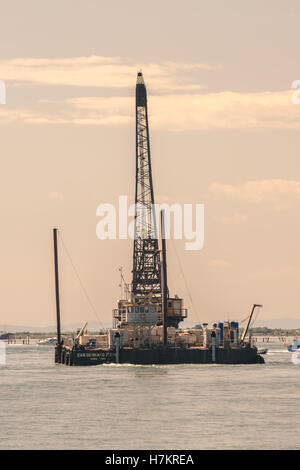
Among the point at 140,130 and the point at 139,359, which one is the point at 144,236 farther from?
the point at 139,359

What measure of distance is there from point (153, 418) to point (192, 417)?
9.07 ft

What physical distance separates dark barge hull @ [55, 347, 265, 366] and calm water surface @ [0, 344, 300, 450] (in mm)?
3871

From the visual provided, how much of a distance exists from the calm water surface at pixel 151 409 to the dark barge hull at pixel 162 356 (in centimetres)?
387

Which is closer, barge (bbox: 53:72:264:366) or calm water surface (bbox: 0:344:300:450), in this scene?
calm water surface (bbox: 0:344:300:450)

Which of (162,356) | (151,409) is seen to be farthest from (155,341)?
(151,409)

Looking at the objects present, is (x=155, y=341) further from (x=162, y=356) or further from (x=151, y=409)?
(x=151, y=409)

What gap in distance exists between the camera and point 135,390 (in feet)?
350

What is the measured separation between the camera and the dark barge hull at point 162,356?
139750 millimetres

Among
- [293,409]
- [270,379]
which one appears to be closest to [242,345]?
[270,379]

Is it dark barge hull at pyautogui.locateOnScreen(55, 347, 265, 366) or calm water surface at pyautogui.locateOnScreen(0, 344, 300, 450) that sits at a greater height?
dark barge hull at pyautogui.locateOnScreen(55, 347, 265, 366)

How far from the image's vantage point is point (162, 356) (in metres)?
140

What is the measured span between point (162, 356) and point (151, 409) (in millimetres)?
49404

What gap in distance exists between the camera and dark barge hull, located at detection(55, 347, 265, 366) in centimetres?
13975

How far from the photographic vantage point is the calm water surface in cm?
7312
